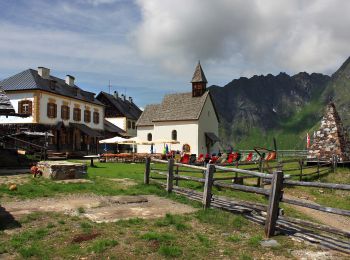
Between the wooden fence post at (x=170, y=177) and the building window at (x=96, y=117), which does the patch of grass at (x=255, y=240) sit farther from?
the building window at (x=96, y=117)

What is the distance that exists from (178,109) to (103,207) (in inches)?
1458

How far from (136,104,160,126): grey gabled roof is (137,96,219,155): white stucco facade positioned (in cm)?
93

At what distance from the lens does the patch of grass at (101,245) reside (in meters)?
6.69

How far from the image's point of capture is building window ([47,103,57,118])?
38194 mm

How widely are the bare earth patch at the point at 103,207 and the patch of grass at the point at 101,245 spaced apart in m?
1.71

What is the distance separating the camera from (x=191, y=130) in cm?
4500

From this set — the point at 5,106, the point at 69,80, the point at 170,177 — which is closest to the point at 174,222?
the point at 170,177

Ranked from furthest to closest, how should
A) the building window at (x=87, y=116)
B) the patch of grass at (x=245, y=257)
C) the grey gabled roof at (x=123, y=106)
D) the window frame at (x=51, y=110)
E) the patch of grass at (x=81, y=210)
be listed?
the grey gabled roof at (x=123, y=106), the building window at (x=87, y=116), the window frame at (x=51, y=110), the patch of grass at (x=81, y=210), the patch of grass at (x=245, y=257)

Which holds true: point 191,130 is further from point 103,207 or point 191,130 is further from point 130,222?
point 130,222

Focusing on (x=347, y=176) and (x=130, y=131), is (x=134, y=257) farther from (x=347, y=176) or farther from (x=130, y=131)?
(x=130, y=131)

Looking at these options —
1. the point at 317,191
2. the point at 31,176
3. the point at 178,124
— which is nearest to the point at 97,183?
the point at 31,176

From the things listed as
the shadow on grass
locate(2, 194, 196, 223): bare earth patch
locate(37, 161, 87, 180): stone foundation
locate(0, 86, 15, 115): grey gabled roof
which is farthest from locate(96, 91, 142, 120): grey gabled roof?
the shadow on grass

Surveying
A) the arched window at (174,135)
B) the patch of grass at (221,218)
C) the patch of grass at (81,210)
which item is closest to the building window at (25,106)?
the arched window at (174,135)

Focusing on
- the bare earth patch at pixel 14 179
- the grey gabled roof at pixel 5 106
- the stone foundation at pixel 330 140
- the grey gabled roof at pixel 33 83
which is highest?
the grey gabled roof at pixel 33 83
